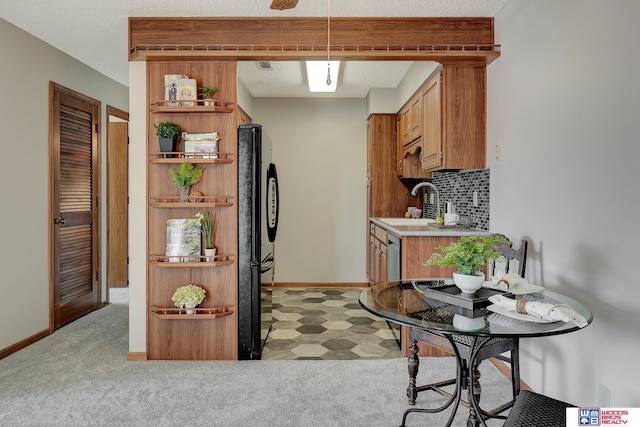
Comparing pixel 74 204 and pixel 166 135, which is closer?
pixel 166 135

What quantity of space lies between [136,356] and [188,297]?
0.62m

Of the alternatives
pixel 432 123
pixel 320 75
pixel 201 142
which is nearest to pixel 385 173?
pixel 320 75

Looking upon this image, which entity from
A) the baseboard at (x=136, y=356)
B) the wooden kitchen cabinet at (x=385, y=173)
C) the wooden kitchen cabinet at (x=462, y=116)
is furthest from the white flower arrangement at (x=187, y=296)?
the wooden kitchen cabinet at (x=385, y=173)

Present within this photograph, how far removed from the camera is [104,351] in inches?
133

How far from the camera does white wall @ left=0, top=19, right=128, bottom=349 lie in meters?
3.33

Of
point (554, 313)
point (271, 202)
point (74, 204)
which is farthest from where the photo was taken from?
point (74, 204)

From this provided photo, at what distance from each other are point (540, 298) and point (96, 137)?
4507 millimetres

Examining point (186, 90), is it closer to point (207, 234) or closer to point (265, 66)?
point (207, 234)

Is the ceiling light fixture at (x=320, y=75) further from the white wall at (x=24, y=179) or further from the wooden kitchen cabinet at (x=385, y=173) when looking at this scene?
the white wall at (x=24, y=179)

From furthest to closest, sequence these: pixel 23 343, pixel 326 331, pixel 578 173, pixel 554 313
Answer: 1. pixel 326 331
2. pixel 23 343
3. pixel 578 173
4. pixel 554 313

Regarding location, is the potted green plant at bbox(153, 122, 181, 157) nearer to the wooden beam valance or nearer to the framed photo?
the framed photo

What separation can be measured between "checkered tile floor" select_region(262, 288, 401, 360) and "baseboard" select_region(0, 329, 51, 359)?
1.93m

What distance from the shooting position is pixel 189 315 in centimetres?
309

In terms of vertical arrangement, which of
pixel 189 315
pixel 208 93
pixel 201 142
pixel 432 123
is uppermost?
pixel 208 93
